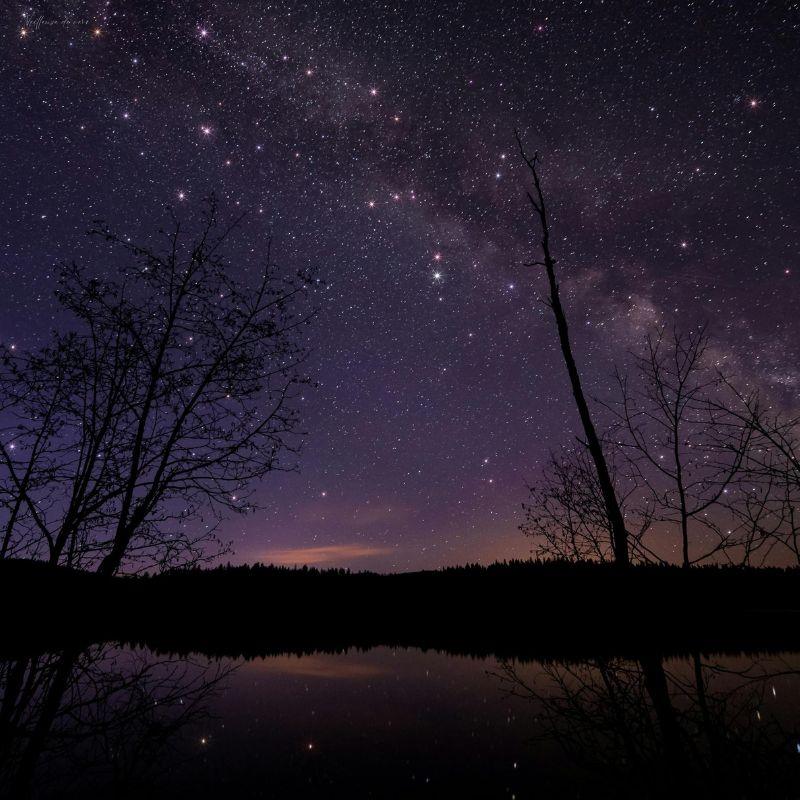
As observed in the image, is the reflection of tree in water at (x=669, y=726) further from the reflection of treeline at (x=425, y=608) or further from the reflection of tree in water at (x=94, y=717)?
the reflection of tree in water at (x=94, y=717)

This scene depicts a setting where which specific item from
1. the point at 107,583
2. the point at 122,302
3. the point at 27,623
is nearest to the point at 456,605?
the point at 107,583

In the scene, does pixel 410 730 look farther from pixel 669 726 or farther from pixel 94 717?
pixel 94 717

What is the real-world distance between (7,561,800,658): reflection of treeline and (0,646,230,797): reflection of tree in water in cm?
149

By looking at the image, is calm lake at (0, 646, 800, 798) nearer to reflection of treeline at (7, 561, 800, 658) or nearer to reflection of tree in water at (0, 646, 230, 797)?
reflection of tree in water at (0, 646, 230, 797)

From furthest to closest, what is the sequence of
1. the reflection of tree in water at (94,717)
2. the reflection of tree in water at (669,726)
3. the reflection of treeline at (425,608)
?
the reflection of treeline at (425,608) → the reflection of tree in water at (94,717) → the reflection of tree in water at (669,726)

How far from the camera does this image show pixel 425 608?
12.9 m

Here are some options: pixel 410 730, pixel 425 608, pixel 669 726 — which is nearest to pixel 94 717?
pixel 410 730

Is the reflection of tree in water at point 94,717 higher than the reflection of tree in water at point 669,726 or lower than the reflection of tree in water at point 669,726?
lower

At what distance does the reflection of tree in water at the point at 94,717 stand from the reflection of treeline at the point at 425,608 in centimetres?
149

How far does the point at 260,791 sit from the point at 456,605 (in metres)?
11.2

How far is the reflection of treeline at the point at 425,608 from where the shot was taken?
703cm

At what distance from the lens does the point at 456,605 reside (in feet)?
41.1

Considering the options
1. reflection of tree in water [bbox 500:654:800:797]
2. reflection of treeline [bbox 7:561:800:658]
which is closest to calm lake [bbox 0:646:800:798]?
reflection of tree in water [bbox 500:654:800:797]

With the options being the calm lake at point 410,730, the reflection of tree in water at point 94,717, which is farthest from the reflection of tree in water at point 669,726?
the reflection of tree in water at point 94,717
